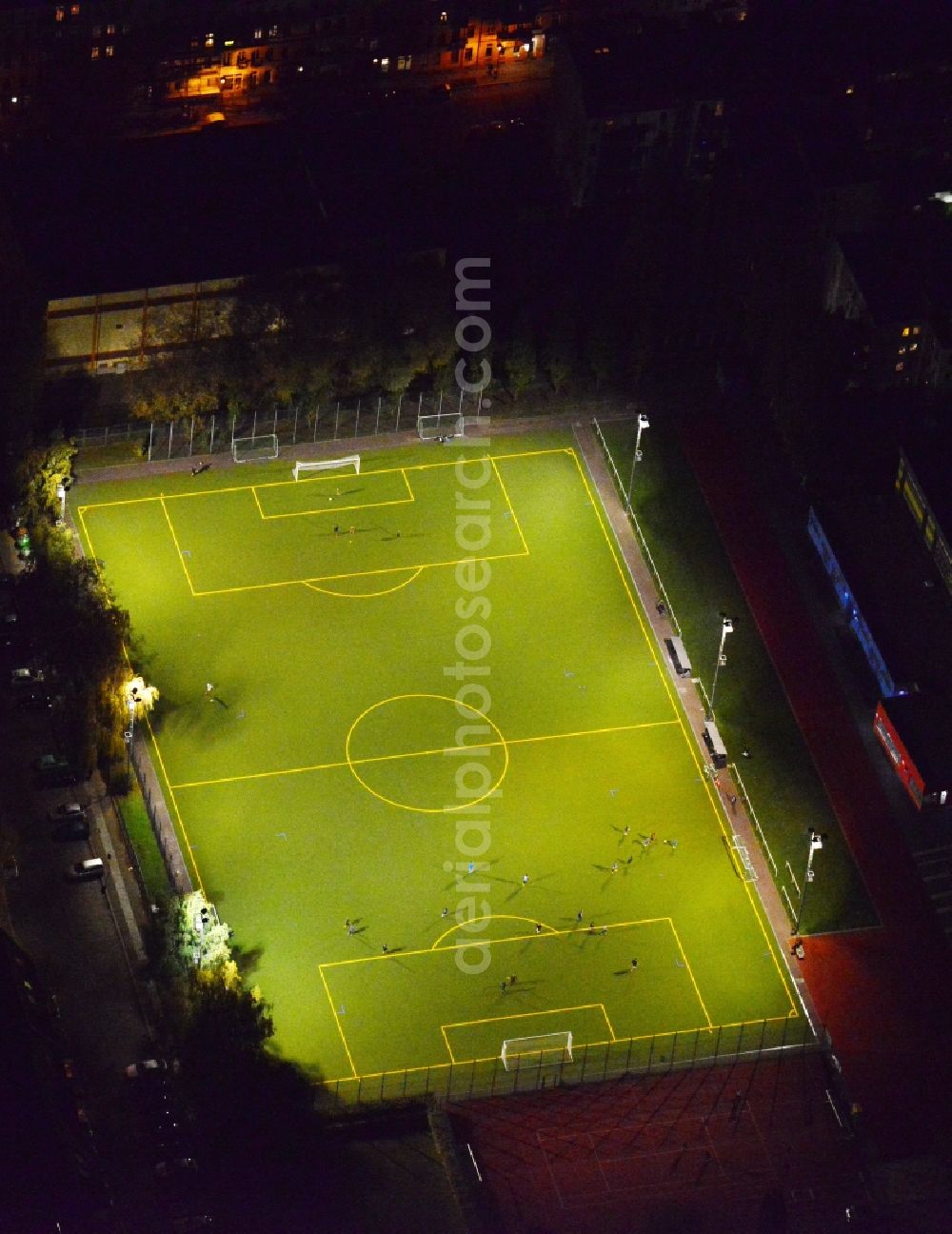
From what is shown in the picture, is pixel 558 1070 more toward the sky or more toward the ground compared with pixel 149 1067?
more toward the ground

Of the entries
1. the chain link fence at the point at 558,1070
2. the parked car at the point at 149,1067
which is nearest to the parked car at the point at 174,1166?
the parked car at the point at 149,1067

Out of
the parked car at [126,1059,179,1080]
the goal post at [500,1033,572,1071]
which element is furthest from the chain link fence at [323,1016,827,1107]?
the parked car at [126,1059,179,1080]

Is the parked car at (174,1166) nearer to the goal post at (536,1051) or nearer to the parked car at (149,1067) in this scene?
the parked car at (149,1067)

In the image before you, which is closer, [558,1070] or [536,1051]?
[558,1070]

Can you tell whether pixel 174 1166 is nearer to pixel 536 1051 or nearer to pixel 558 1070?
pixel 536 1051

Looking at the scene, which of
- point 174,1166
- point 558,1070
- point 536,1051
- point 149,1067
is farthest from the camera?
point 536,1051

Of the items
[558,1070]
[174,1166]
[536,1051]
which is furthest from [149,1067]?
[558,1070]

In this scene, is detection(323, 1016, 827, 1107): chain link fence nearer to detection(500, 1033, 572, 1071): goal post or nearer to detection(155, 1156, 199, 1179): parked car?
detection(500, 1033, 572, 1071): goal post

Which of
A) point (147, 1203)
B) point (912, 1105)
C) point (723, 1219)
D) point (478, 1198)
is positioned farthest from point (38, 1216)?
point (912, 1105)
